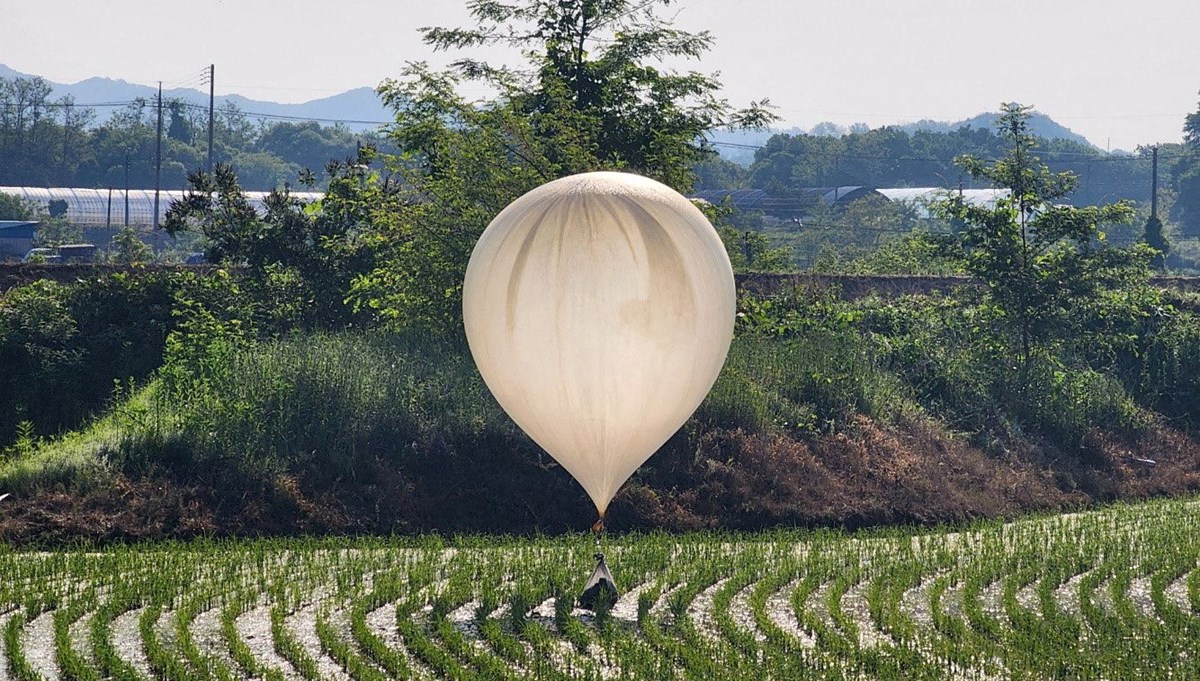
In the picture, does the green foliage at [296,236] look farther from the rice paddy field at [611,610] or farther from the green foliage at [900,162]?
the green foliage at [900,162]

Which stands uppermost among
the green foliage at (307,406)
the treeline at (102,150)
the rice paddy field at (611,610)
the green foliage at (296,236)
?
the treeline at (102,150)

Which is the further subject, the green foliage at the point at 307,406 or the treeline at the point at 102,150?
the treeline at the point at 102,150

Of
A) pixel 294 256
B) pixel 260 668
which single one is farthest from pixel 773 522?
pixel 294 256

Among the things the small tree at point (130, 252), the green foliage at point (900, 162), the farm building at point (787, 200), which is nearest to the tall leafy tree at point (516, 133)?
the small tree at point (130, 252)

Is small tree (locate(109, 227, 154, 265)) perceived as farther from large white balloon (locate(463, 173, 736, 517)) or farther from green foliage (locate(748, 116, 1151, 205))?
green foliage (locate(748, 116, 1151, 205))

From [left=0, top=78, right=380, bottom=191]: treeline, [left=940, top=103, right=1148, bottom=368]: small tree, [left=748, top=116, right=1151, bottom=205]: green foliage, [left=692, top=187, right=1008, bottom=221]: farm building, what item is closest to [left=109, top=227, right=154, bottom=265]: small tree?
[left=940, top=103, right=1148, bottom=368]: small tree

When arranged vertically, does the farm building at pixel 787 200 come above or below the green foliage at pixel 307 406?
above

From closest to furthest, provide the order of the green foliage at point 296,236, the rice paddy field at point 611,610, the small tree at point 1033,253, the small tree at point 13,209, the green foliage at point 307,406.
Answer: the rice paddy field at point 611,610
the green foliage at point 307,406
the small tree at point 1033,253
the green foliage at point 296,236
the small tree at point 13,209
